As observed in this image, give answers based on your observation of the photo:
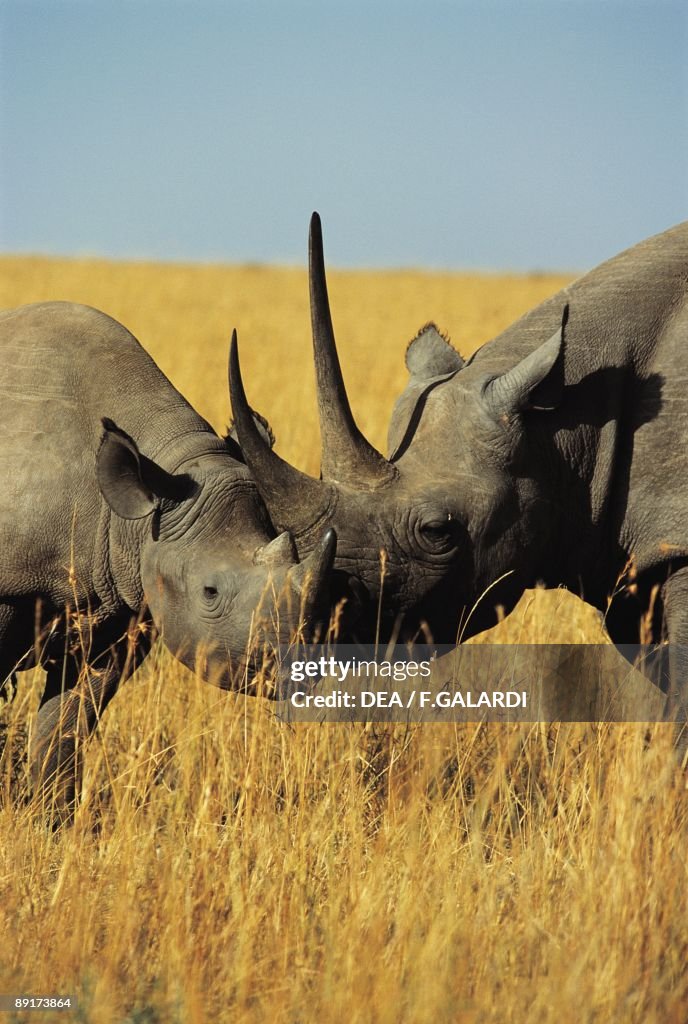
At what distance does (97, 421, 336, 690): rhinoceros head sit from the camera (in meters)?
4.04

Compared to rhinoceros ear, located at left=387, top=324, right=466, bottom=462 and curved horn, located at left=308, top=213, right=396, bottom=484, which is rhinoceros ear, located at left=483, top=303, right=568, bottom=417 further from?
curved horn, located at left=308, top=213, right=396, bottom=484

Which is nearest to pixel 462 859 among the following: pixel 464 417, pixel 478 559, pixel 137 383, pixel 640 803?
pixel 640 803

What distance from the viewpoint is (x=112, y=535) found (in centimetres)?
444

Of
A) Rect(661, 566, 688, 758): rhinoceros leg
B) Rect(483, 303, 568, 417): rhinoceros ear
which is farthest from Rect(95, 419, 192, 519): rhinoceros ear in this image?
Rect(661, 566, 688, 758): rhinoceros leg

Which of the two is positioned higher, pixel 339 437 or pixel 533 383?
pixel 533 383

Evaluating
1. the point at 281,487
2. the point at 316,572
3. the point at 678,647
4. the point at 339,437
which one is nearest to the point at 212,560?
the point at 281,487

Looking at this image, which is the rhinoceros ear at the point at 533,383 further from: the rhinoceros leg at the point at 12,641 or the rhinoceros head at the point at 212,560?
the rhinoceros leg at the point at 12,641

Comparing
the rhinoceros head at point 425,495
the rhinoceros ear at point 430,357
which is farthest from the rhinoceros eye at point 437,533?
Result: the rhinoceros ear at point 430,357

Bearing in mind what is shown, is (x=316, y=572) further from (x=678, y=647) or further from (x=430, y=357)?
(x=430, y=357)

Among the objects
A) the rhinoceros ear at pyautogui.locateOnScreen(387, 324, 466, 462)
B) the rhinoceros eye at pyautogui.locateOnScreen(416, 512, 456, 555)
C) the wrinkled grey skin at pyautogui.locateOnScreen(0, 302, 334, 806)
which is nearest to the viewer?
→ the wrinkled grey skin at pyautogui.locateOnScreen(0, 302, 334, 806)

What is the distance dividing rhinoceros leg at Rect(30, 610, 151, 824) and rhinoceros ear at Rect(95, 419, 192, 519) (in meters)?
0.47

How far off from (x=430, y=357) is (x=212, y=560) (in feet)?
4.46

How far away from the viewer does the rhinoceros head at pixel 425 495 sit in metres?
4.27

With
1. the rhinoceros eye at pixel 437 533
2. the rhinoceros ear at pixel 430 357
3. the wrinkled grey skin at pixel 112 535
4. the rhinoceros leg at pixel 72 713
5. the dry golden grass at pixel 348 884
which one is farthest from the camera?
the rhinoceros ear at pixel 430 357
